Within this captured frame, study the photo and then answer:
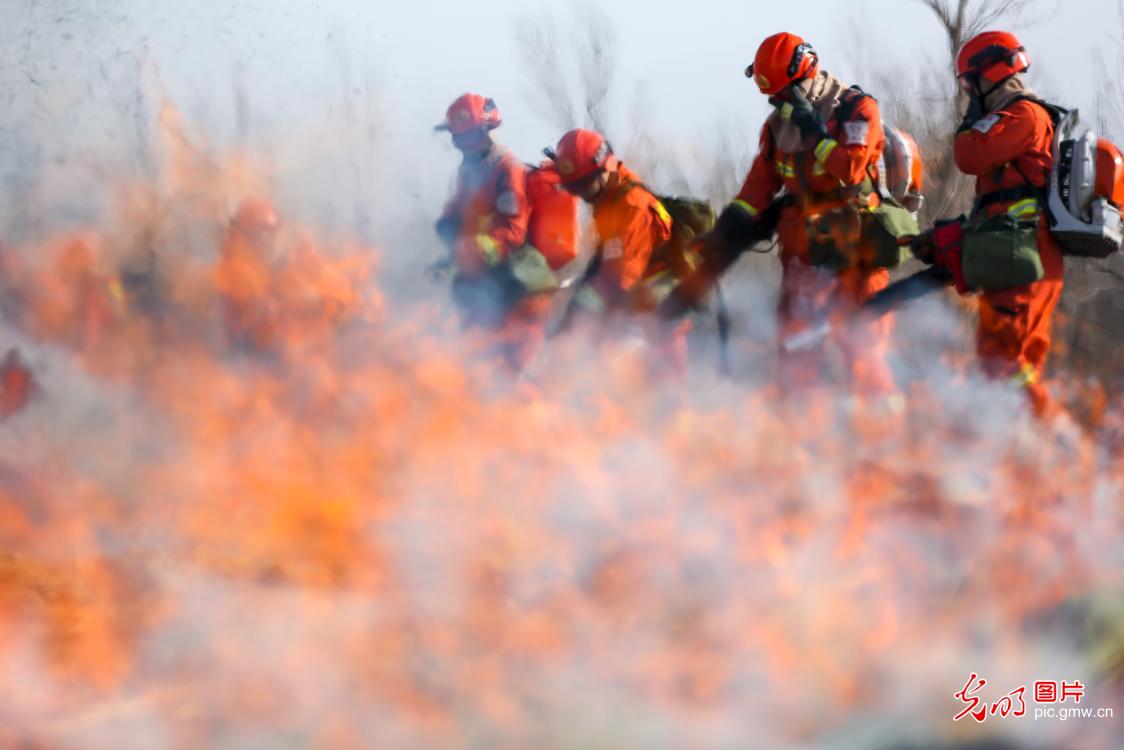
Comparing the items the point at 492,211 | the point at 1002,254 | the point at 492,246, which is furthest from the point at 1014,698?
the point at 492,211

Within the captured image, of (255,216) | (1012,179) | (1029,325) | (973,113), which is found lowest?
(1029,325)

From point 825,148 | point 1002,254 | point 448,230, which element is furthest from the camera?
point 448,230

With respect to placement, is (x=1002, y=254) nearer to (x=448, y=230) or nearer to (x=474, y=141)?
(x=474, y=141)

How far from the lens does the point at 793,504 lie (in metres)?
4.84

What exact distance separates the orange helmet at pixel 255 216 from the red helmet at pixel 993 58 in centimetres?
348

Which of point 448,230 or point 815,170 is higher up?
point 448,230

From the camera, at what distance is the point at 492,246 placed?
690 centimetres

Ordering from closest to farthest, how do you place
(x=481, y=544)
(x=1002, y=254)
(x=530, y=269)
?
(x=481, y=544) < (x=1002, y=254) < (x=530, y=269)

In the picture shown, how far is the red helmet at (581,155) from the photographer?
642 cm

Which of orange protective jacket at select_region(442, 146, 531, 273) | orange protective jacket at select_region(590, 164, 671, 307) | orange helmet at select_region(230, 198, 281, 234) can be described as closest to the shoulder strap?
orange protective jacket at select_region(590, 164, 671, 307)

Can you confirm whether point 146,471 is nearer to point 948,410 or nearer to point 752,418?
point 752,418

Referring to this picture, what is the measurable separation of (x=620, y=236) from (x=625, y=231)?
1.5 inches

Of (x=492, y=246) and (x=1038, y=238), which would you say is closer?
(x=1038, y=238)

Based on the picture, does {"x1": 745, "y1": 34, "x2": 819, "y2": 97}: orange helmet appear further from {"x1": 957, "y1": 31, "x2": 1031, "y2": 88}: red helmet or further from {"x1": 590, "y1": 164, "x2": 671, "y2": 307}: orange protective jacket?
{"x1": 590, "y1": 164, "x2": 671, "y2": 307}: orange protective jacket
